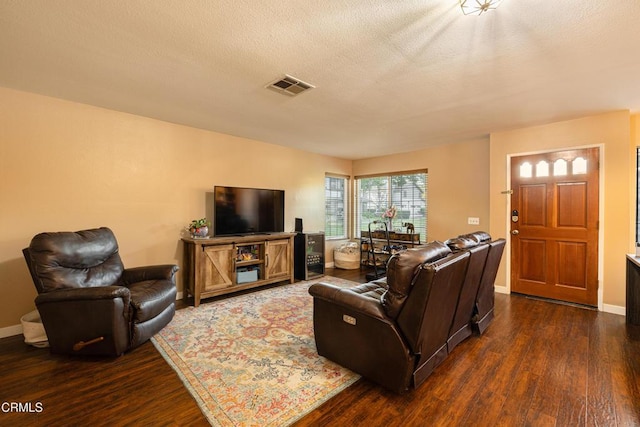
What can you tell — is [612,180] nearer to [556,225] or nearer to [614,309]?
[556,225]

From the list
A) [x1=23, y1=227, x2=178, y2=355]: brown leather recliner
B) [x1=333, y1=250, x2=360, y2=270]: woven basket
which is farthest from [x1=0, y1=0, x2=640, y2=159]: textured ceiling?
[x1=333, y1=250, x2=360, y2=270]: woven basket

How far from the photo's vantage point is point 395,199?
6.01m

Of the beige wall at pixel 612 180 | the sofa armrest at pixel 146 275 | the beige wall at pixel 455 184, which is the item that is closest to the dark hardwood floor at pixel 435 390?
the sofa armrest at pixel 146 275

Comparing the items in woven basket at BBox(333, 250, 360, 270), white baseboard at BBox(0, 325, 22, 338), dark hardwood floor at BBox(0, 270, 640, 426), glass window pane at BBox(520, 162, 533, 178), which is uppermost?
glass window pane at BBox(520, 162, 533, 178)

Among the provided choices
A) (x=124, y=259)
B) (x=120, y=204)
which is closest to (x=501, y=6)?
(x=120, y=204)

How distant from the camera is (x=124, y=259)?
3.52 metres

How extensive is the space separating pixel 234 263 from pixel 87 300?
74.1 inches

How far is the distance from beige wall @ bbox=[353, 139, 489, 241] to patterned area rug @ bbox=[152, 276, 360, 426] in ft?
10.4

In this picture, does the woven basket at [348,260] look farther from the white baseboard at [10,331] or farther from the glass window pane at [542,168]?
the white baseboard at [10,331]

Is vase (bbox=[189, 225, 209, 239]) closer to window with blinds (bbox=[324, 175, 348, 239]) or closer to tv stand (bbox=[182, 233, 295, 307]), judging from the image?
tv stand (bbox=[182, 233, 295, 307])

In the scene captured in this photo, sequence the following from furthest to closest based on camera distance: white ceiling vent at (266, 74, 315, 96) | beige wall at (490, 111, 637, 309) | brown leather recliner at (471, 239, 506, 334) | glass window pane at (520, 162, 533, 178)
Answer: glass window pane at (520, 162, 533, 178) < beige wall at (490, 111, 637, 309) < brown leather recliner at (471, 239, 506, 334) < white ceiling vent at (266, 74, 315, 96)

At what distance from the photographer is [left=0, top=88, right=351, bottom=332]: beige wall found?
9.37 ft

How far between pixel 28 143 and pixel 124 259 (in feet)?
5.20

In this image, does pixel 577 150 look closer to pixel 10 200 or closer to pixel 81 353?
pixel 81 353
